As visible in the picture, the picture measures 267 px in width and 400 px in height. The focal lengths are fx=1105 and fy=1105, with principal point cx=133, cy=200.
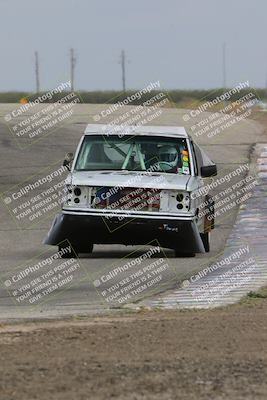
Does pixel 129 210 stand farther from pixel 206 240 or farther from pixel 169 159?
pixel 206 240

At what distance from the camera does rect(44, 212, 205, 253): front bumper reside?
15.5 m

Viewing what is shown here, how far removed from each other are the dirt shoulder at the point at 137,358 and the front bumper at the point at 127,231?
18.3 ft

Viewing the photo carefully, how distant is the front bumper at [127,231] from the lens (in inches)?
609

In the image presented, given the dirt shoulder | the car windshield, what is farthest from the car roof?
the dirt shoulder

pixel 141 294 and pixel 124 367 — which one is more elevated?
pixel 124 367

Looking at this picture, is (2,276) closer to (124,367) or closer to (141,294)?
(141,294)

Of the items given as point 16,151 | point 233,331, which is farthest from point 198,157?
point 16,151

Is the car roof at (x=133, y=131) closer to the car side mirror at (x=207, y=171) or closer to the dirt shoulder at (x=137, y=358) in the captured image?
the car side mirror at (x=207, y=171)

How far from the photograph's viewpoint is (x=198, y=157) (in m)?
17.3

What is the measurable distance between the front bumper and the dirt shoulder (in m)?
5.59

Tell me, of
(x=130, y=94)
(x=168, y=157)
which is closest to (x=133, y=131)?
(x=168, y=157)

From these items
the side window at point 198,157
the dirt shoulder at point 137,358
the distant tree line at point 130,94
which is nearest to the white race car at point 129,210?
the side window at point 198,157

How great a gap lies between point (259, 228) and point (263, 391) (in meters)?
13.1

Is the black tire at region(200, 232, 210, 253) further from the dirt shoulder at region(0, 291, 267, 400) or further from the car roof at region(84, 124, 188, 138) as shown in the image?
the dirt shoulder at region(0, 291, 267, 400)
